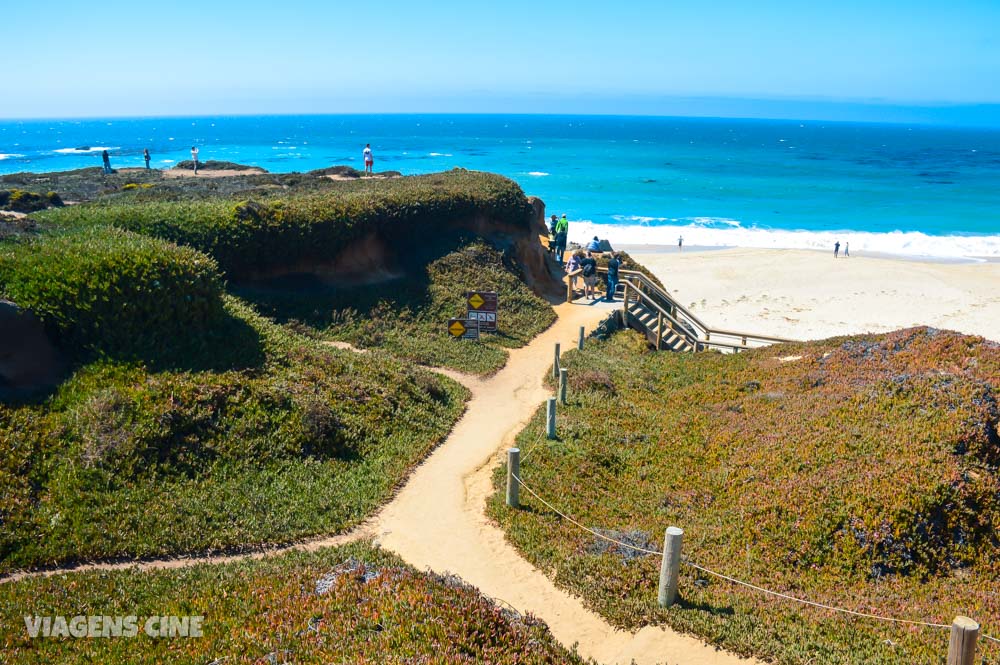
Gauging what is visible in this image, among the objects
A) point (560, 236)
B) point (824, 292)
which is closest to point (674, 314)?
point (560, 236)

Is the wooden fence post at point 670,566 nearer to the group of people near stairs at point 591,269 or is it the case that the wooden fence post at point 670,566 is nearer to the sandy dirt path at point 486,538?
the sandy dirt path at point 486,538

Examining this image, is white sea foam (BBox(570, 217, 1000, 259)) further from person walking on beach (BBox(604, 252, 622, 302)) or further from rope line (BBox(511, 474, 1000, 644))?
rope line (BBox(511, 474, 1000, 644))

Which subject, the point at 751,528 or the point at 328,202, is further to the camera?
the point at 328,202

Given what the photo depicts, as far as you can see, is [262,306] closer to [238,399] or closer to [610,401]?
[238,399]

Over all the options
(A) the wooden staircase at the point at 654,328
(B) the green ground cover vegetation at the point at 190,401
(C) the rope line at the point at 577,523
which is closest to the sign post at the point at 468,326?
(B) the green ground cover vegetation at the point at 190,401

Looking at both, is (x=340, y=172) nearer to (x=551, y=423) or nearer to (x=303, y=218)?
(x=303, y=218)

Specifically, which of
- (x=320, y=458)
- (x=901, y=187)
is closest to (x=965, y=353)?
(x=320, y=458)
